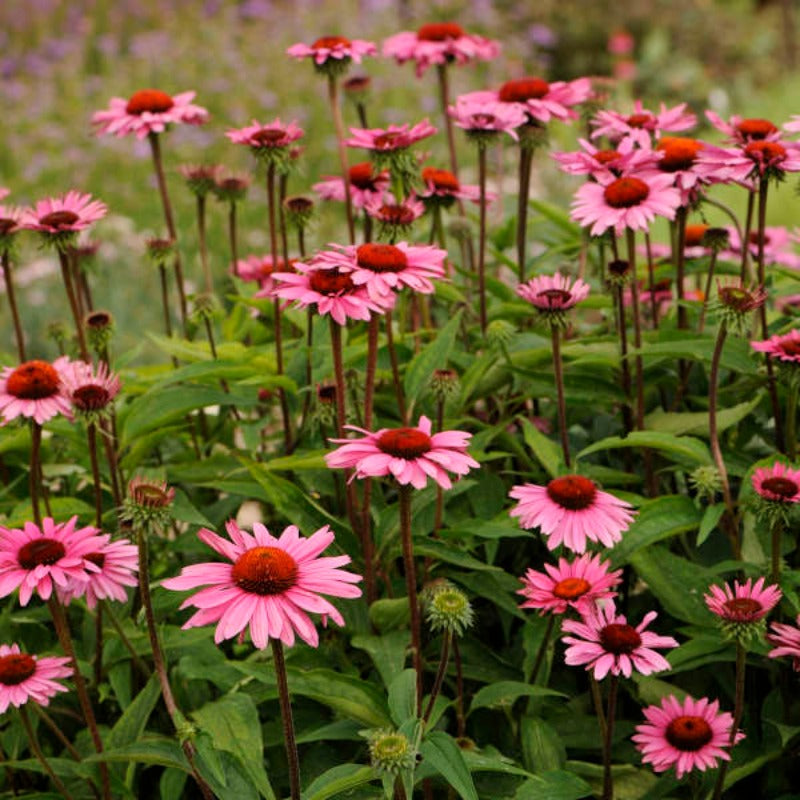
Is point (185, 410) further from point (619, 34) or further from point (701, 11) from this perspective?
point (701, 11)

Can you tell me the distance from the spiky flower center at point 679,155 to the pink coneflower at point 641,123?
0.31 feet

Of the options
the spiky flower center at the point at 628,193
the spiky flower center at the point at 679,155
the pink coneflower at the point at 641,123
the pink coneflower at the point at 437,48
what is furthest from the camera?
the pink coneflower at the point at 437,48

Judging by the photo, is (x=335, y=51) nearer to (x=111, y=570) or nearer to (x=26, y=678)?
(x=111, y=570)

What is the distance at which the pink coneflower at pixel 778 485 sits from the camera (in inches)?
61.6

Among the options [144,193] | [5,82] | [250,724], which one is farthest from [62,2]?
[250,724]

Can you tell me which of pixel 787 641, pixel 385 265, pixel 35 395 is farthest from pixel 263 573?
pixel 787 641

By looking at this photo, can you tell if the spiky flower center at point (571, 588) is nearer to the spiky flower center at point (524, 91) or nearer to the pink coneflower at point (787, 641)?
the pink coneflower at point (787, 641)

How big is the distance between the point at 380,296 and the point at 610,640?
0.52 metres

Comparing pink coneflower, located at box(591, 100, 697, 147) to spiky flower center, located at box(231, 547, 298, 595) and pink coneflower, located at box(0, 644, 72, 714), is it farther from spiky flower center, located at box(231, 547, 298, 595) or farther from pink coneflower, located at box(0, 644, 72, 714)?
pink coneflower, located at box(0, 644, 72, 714)

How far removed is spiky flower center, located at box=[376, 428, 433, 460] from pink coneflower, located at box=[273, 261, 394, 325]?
0.52ft

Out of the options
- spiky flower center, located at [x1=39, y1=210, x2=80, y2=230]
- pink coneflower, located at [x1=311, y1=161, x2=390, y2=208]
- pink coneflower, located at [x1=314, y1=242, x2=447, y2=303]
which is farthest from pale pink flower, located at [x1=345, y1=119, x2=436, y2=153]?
spiky flower center, located at [x1=39, y1=210, x2=80, y2=230]

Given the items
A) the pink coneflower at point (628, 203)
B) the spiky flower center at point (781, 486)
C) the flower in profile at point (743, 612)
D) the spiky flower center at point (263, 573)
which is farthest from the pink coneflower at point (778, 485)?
the spiky flower center at point (263, 573)

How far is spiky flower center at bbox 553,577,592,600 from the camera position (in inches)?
59.5

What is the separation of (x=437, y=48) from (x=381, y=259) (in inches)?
39.4
